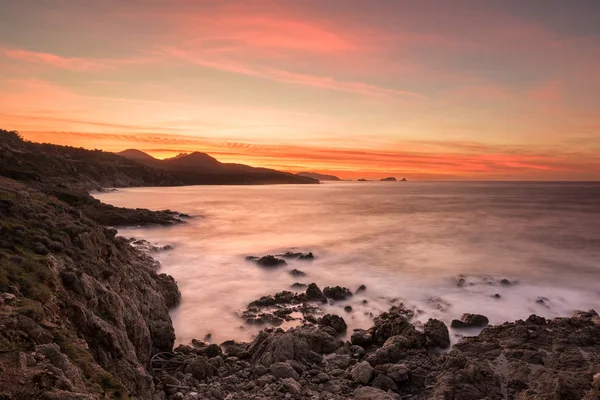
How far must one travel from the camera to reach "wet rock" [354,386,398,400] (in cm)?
1144

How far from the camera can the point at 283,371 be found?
12.8 meters

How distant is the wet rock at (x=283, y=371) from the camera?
500 inches

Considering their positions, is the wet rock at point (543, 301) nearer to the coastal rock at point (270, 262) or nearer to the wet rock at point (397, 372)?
the wet rock at point (397, 372)

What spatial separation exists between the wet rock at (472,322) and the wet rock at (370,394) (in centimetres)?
886

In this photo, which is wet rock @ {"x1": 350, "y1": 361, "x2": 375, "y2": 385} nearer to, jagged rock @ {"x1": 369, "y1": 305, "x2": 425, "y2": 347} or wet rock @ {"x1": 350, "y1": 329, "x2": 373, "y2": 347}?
wet rock @ {"x1": 350, "y1": 329, "x2": 373, "y2": 347}

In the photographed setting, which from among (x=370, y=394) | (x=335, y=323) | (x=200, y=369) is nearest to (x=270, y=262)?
(x=335, y=323)

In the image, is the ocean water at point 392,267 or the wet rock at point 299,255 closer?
the ocean water at point 392,267

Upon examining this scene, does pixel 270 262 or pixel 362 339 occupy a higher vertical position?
pixel 362 339

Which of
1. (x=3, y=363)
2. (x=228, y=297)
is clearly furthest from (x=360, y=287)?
(x=3, y=363)

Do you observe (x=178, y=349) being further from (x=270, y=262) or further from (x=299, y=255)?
(x=299, y=255)

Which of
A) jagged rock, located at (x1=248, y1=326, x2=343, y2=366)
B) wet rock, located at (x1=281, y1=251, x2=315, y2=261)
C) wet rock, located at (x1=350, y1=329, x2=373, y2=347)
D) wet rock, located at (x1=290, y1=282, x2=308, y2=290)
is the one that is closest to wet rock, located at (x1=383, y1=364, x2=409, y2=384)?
jagged rock, located at (x1=248, y1=326, x2=343, y2=366)

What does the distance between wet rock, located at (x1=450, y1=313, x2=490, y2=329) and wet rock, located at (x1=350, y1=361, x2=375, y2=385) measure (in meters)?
8.06

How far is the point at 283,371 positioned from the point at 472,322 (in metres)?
11.2

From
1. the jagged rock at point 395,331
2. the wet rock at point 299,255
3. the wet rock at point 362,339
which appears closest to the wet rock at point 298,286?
the jagged rock at point 395,331
